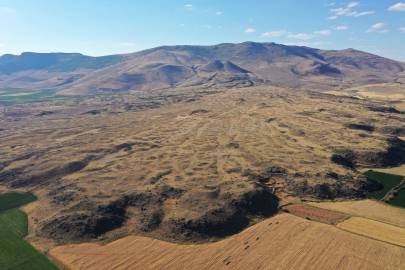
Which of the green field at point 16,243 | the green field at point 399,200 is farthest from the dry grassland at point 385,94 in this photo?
the green field at point 16,243

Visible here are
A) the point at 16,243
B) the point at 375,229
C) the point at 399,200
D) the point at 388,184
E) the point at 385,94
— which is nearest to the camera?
the point at 16,243

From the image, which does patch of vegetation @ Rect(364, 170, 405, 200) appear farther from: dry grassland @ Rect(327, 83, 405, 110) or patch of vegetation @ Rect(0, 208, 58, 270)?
dry grassland @ Rect(327, 83, 405, 110)

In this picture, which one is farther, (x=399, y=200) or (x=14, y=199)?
(x=14, y=199)

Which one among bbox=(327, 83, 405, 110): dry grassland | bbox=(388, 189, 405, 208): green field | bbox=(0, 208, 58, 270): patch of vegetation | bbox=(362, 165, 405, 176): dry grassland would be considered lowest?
bbox=(0, 208, 58, 270): patch of vegetation

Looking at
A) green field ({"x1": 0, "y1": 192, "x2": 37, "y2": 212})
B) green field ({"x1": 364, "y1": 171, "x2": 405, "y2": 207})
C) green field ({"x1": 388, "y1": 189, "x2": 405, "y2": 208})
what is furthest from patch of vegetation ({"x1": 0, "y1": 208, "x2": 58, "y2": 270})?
green field ({"x1": 364, "y1": 171, "x2": 405, "y2": 207})

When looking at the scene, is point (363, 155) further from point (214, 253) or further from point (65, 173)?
point (65, 173)

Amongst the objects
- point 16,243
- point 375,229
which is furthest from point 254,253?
point 16,243

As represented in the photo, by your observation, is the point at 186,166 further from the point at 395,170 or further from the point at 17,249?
the point at 395,170
